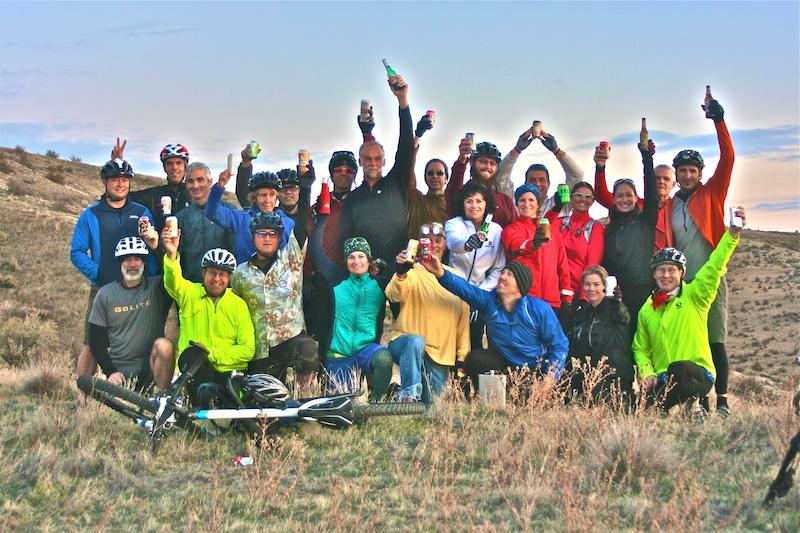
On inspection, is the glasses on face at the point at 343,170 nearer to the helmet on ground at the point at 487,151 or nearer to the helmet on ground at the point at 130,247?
the helmet on ground at the point at 487,151

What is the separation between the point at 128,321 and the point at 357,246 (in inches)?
96.9

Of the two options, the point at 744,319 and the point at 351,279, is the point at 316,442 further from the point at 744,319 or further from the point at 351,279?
the point at 744,319

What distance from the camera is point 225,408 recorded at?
6.35 meters

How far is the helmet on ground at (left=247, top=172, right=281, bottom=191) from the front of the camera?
7.89m

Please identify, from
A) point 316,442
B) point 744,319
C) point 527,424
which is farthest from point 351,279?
point 744,319

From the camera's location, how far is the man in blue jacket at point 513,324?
7.33 m

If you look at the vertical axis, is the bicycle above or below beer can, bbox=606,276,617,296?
below

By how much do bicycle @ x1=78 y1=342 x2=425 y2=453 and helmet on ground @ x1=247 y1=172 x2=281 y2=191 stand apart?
236cm

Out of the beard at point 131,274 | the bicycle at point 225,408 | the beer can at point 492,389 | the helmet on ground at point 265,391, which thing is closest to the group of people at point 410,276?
the beard at point 131,274

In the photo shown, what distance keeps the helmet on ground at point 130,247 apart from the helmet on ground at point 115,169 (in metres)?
0.78

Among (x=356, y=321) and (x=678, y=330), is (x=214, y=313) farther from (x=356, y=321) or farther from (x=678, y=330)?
(x=678, y=330)

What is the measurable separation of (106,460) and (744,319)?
33.5 meters

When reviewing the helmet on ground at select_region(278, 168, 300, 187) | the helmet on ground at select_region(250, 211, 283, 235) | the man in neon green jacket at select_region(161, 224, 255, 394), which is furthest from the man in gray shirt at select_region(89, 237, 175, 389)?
the helmet on ground at select_region(278, 168, 300, 187)

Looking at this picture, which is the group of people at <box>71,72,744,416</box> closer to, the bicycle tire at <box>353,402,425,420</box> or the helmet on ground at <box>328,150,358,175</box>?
the helmet on ground at <box>328,150,358,175</box>
